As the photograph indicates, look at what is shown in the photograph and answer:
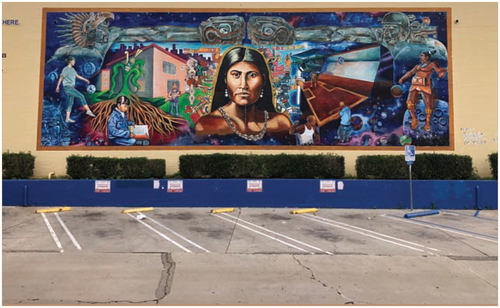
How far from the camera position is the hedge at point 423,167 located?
43.1 ft

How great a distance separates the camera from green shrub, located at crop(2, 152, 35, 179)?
13523 millimetres

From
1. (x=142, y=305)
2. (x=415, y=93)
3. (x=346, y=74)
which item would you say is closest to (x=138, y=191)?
(x=142, y=305)

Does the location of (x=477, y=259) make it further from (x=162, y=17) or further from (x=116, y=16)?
(x=116, y=16)

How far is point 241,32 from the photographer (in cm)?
1530

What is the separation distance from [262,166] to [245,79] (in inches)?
156

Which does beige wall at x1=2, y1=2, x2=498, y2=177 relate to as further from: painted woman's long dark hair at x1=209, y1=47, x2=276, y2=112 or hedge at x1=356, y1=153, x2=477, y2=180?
painted woman's long dark hair at x1=209, y1=47, x2=276, y2=112

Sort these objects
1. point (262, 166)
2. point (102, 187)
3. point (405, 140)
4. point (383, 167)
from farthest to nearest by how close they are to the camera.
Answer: point (405, 140) → point (262, 166) → point (383, 167) → point (102, 187)

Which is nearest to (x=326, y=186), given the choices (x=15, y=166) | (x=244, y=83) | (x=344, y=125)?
(x=344, y=125)

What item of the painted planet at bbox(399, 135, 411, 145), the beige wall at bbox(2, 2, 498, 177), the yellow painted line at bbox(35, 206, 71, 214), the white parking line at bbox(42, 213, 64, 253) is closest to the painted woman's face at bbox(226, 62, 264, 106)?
the beige wall at bbox(2, 2, 498, 177)

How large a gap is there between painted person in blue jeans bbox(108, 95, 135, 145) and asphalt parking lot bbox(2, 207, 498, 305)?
4185mm

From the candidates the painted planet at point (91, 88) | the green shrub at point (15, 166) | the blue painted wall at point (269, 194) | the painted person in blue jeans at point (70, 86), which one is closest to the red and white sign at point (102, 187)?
the blue painted wall at point (269, 194)

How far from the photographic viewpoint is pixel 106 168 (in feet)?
43.9

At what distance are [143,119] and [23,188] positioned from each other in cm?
491

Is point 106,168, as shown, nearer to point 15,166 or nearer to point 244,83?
point 15,166
